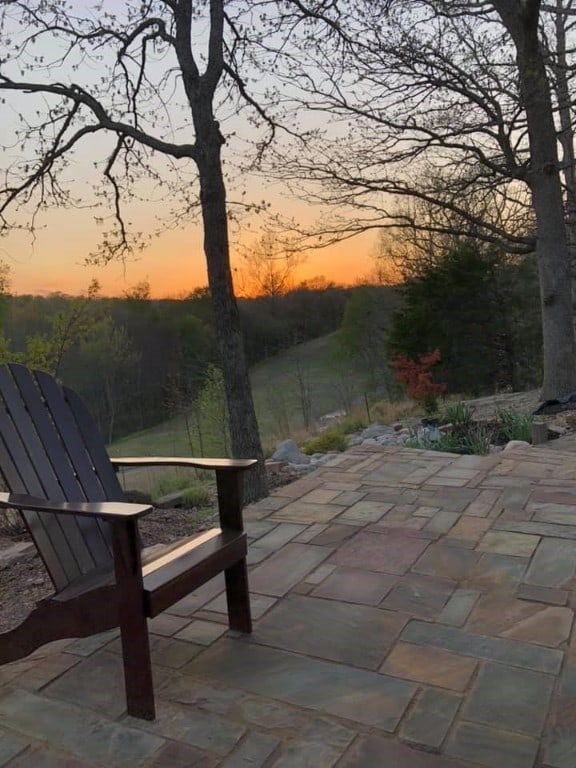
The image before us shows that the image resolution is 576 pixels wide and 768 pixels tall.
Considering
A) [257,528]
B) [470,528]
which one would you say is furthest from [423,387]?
[257,528]

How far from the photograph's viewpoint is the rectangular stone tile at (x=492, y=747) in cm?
146

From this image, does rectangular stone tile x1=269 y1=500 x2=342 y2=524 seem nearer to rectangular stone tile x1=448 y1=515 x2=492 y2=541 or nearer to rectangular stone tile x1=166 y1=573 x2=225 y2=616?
rectangular stone tile x1=448 y1=515 x2=492 y2=541

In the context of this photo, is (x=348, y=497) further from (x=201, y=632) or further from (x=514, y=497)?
(x=201, y=632)

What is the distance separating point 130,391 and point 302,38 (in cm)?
1169

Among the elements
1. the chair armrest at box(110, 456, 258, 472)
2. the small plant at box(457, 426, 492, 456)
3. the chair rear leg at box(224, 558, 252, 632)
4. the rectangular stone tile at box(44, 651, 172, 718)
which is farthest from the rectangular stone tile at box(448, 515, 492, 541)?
the small plant at box(457, 426, 492, 456)

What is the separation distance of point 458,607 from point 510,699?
58 cm

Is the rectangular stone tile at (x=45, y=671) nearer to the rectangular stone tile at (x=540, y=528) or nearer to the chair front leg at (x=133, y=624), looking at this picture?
the chair front leg at (x=133, y=624)

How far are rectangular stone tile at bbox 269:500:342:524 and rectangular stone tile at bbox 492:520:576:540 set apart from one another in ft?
2.90

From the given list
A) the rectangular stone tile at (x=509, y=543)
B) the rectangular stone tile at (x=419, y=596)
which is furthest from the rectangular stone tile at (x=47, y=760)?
the rectangular stone tile at (x=509, y=543)

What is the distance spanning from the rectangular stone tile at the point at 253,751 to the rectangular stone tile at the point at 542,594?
1.21 meters

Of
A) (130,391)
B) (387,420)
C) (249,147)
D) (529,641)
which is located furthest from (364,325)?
(529,641)

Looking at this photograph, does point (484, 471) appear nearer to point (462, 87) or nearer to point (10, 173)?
point (10, 173)

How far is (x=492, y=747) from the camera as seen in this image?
1.51m

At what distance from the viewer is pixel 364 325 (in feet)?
58.1
